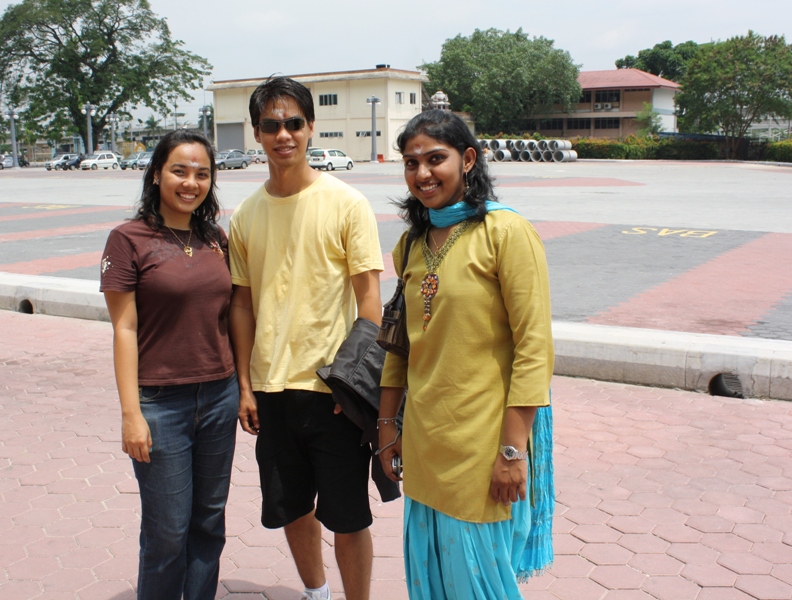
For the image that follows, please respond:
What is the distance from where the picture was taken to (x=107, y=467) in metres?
4.53

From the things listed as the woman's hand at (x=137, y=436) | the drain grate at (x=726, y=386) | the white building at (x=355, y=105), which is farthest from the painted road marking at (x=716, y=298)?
the white building at (x=355, y=105)

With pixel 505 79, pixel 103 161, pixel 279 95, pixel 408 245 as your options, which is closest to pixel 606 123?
pixel 505 79

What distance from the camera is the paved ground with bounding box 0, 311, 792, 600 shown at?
3.25m

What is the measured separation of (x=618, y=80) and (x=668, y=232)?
62576mm

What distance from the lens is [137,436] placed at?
2439 mm

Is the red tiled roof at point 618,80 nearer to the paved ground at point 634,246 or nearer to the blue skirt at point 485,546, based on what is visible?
the paved ground at point 634,246

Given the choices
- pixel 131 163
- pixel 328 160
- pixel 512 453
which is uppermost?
pixel 131 163

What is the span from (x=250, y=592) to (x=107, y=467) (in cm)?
167

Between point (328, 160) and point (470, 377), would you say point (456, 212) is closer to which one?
point (470, 377)

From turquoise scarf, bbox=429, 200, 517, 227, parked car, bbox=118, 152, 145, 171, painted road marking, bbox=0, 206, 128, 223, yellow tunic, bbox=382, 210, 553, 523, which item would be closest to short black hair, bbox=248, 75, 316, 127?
turquoise scarf, bbox=429, 200, 517, 227

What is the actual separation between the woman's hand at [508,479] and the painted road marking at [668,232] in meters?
11.8

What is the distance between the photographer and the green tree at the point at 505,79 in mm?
68562

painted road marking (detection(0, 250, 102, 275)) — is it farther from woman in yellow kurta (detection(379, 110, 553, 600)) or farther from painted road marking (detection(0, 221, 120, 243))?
woman in yellow kurta (detection(379, 110, 553, 600))

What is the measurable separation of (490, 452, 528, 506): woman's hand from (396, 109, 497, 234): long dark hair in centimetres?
65
